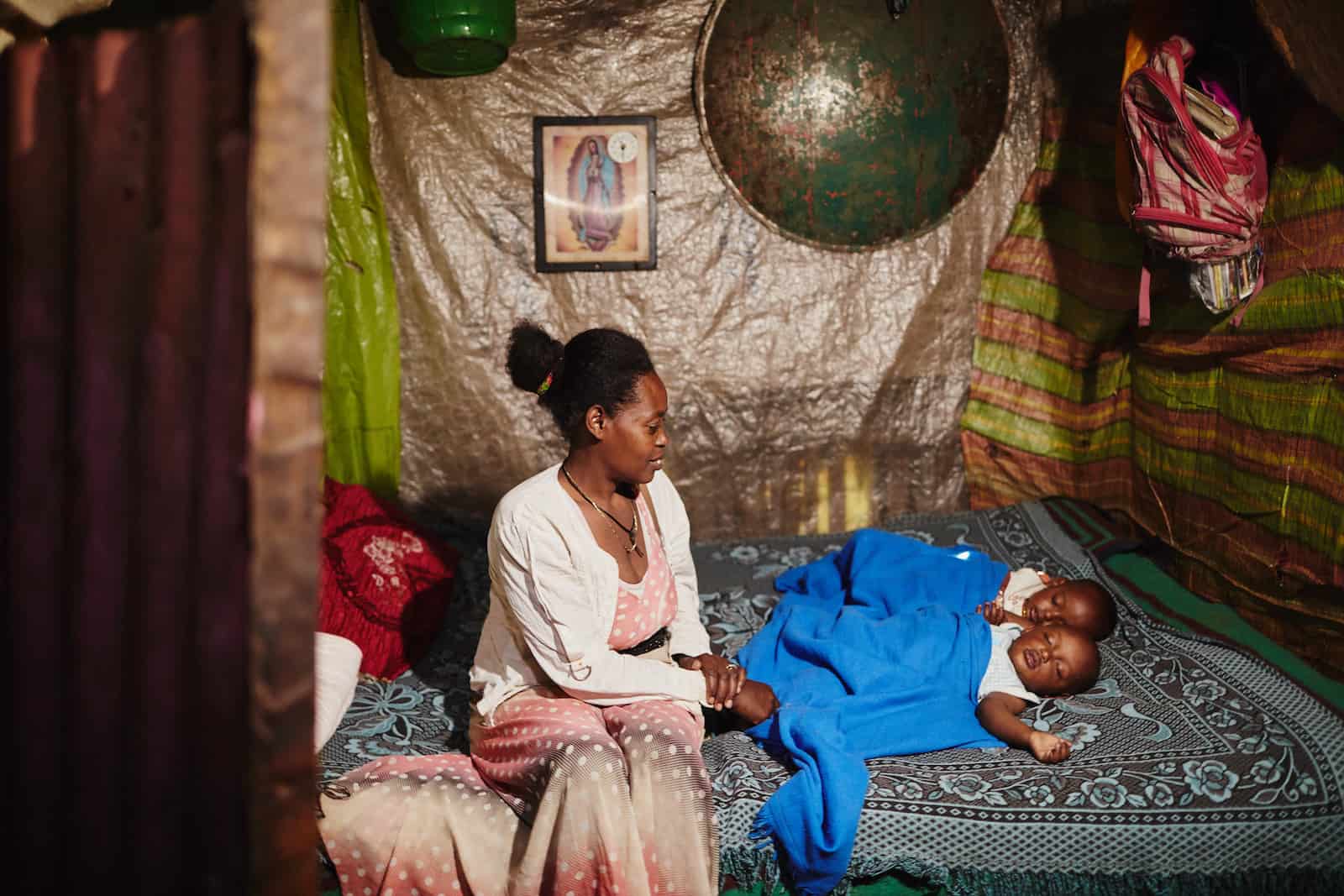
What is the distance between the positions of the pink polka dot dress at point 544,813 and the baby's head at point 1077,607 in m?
1.31

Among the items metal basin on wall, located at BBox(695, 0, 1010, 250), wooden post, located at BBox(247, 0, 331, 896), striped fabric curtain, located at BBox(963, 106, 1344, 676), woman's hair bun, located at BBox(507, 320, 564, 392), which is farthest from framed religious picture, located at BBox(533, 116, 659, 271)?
wooden post, located at BBox(247, 0, 331, 896)

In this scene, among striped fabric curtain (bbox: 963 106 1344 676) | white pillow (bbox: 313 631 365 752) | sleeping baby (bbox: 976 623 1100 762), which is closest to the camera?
white pillow (bbox: 313 631 365 752)

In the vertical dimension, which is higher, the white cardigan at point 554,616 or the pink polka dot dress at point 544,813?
the white cardigan at point 554,616

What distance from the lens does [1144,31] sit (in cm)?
299

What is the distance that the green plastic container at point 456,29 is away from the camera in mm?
3266

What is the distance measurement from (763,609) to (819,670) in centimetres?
62

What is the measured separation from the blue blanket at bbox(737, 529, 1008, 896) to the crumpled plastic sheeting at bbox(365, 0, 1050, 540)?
822 millimetres

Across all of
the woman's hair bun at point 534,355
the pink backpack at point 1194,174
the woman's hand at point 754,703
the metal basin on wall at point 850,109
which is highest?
the metal basin on wall at point 850,109

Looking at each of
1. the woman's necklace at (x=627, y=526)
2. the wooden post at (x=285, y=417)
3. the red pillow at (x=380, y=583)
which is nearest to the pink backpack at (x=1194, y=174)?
the woman's necklace at (x=627, y=526)

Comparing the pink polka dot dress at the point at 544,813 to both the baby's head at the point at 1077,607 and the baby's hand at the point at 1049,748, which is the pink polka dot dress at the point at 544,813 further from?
the baby's head at the point at 1077,607

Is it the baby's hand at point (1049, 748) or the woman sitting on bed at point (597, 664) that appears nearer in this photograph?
the woman sitting on bed at point (597, 664)

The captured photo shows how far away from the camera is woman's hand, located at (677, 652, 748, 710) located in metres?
2.38

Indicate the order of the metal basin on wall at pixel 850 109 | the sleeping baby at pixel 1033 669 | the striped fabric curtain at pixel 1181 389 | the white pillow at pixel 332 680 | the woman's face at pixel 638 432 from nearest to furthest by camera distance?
the white pillow at pixel 332 680, the woman's face at pixel 638 432, the sleeping baby at pixel 1033 669, the striped fabric curtain at pixel 1181 389, the metal basin on wall at pixel 850 109

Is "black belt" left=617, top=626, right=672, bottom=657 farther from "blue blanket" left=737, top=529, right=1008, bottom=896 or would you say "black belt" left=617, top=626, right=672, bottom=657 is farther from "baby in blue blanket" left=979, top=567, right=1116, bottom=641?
"baby in blue blanket" left=979, top=567, right=1116, bottom=641
